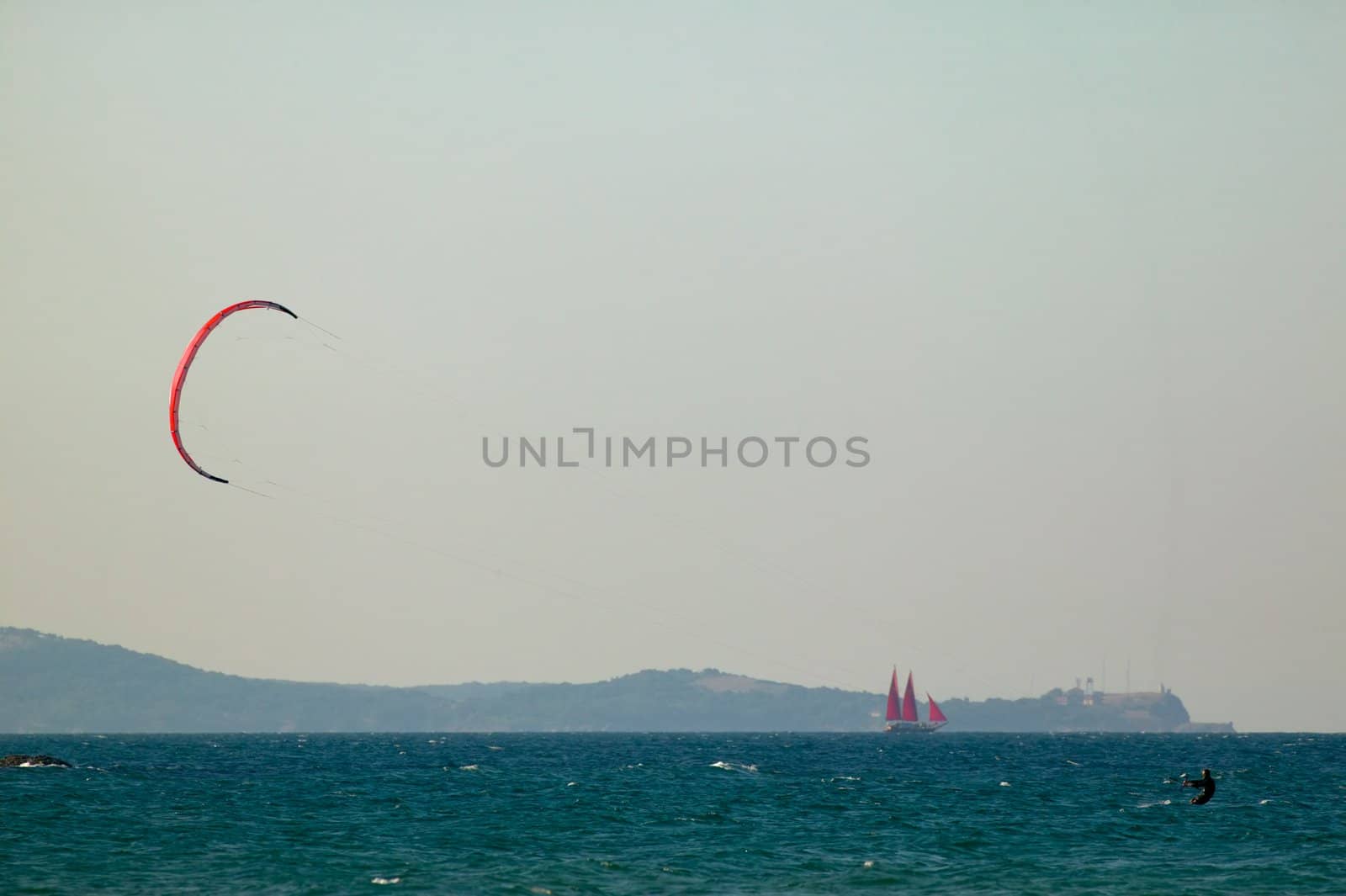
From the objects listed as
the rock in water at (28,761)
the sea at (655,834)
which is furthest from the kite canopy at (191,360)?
the rock in water at (28,761)

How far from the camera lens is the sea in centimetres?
5653

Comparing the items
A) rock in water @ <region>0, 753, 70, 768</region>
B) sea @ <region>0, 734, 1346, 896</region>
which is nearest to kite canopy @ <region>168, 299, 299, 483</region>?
sea @ <region>0, 734, 1346, 896</region>

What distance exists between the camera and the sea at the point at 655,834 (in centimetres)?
5653

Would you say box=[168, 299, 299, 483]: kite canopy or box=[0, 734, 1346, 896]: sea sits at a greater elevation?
box=[168, 299, 299, 483]: kite canopy

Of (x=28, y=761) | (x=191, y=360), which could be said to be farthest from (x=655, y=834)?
(x=28, y=761)

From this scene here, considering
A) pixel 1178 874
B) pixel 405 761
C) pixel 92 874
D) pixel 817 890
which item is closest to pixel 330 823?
pixel 92 874

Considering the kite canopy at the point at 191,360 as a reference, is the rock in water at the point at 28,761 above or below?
below

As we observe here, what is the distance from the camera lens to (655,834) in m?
70.8

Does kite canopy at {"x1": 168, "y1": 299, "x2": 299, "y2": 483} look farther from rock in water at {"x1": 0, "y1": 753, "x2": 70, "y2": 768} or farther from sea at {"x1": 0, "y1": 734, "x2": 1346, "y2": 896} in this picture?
rock in water at {"x1": 0, "y1": 753, "x2": 70, "y2": 768}

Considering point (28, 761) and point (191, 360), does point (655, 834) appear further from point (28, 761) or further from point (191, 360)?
point (28, 761)

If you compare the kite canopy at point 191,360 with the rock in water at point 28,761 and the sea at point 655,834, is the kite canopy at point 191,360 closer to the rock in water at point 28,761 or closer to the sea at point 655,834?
the sea at point 655,834

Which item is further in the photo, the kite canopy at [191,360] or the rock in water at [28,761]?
the rock in water at [28,761]

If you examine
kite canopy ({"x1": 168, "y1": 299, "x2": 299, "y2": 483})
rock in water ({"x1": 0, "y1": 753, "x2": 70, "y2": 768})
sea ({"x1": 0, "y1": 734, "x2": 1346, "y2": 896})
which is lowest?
sea ({"x1": 0, "y1": 734, "x2": 1346, "y2": 896})

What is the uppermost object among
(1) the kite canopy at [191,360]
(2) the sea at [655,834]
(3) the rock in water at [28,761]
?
(1) the kite canopy at [191,360]
